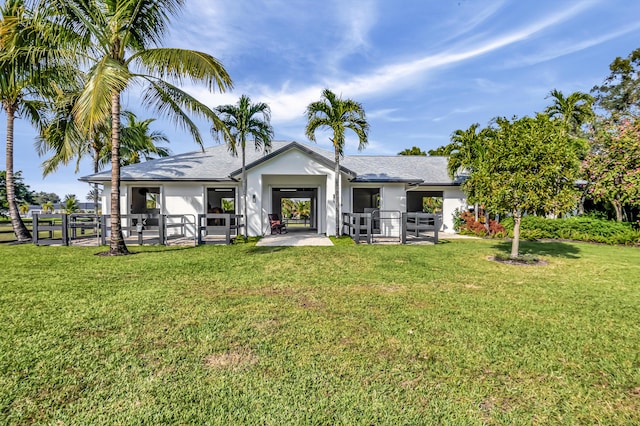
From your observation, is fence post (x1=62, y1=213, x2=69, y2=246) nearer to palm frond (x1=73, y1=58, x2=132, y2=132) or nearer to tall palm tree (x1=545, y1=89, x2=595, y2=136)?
palm frond (x1=73, y1=58, x2=132, y2=132)

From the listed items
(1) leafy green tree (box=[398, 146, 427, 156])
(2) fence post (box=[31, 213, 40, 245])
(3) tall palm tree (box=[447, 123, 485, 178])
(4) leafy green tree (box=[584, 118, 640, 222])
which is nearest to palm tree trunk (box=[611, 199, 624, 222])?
(4) leafy green tree (box=[584, 118, 640, 222])

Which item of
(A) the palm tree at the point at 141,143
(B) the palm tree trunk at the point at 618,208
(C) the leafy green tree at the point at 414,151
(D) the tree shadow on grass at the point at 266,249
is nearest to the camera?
(D) the tree shadow on grass at the point at 266,249

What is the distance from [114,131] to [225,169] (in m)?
8.08

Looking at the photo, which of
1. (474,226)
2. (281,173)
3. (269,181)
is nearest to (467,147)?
(474,226)

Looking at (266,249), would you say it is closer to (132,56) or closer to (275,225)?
(275,225)

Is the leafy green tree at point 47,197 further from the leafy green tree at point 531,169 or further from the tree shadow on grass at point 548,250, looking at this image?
the leafy green tree at point 531,169

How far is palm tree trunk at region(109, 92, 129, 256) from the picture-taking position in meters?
9.22

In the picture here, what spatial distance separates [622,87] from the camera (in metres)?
30.4

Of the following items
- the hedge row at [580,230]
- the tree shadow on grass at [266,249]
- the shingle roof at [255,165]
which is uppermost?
the shingle roof at [255,165]

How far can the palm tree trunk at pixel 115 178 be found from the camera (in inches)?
363

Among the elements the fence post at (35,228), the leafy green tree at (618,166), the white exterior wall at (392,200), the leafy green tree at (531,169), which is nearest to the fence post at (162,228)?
the fence post at (35,228)

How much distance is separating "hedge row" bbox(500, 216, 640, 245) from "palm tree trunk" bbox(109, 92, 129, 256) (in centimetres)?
1611

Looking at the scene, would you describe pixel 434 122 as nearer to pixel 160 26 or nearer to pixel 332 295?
pixel 160 26

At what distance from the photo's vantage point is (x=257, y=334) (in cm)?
388
